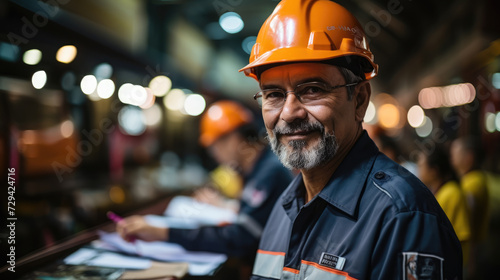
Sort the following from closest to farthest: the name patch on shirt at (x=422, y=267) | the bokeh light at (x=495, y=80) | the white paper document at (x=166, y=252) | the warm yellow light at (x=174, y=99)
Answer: the name patch on shirt at (x=422, y=267) → the white paper document at (x=166, y=252) → the bokeh light at (x=495, y=80) → the warm yellow light at (x=174, y=99)

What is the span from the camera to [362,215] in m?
1.23

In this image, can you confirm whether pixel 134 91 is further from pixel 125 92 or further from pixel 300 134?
pixel 300 134

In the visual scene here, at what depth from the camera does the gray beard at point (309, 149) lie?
1.41 meters

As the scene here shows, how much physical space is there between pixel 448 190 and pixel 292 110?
2.32m

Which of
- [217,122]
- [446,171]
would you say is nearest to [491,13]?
[446,171]

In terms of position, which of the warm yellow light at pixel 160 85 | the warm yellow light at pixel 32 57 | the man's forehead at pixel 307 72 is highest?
the warm yellow light at pixel 160 85

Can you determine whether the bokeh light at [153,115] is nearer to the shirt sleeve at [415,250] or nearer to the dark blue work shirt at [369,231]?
the dark blue work shirt at [369,231]

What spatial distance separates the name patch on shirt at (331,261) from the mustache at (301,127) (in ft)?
1.58

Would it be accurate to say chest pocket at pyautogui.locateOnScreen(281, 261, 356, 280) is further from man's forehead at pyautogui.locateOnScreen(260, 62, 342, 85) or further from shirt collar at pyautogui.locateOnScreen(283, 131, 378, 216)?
man's forehead at pyautogui.locateOnScreen(260, 62, 342, 85)

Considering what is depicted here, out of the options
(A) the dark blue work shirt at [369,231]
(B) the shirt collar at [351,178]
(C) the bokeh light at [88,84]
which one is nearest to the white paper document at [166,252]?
(A) the dark blue work shirt at [369,231]

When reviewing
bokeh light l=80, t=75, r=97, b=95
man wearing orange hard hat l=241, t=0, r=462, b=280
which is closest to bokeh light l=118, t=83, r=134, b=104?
bokeh light l=80, t=75, r=97, b=95

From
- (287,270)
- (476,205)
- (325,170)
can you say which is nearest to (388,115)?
(476,205)

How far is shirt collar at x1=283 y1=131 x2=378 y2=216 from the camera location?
1.29 meters

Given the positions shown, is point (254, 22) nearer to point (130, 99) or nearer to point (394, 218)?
point (130, 99)
